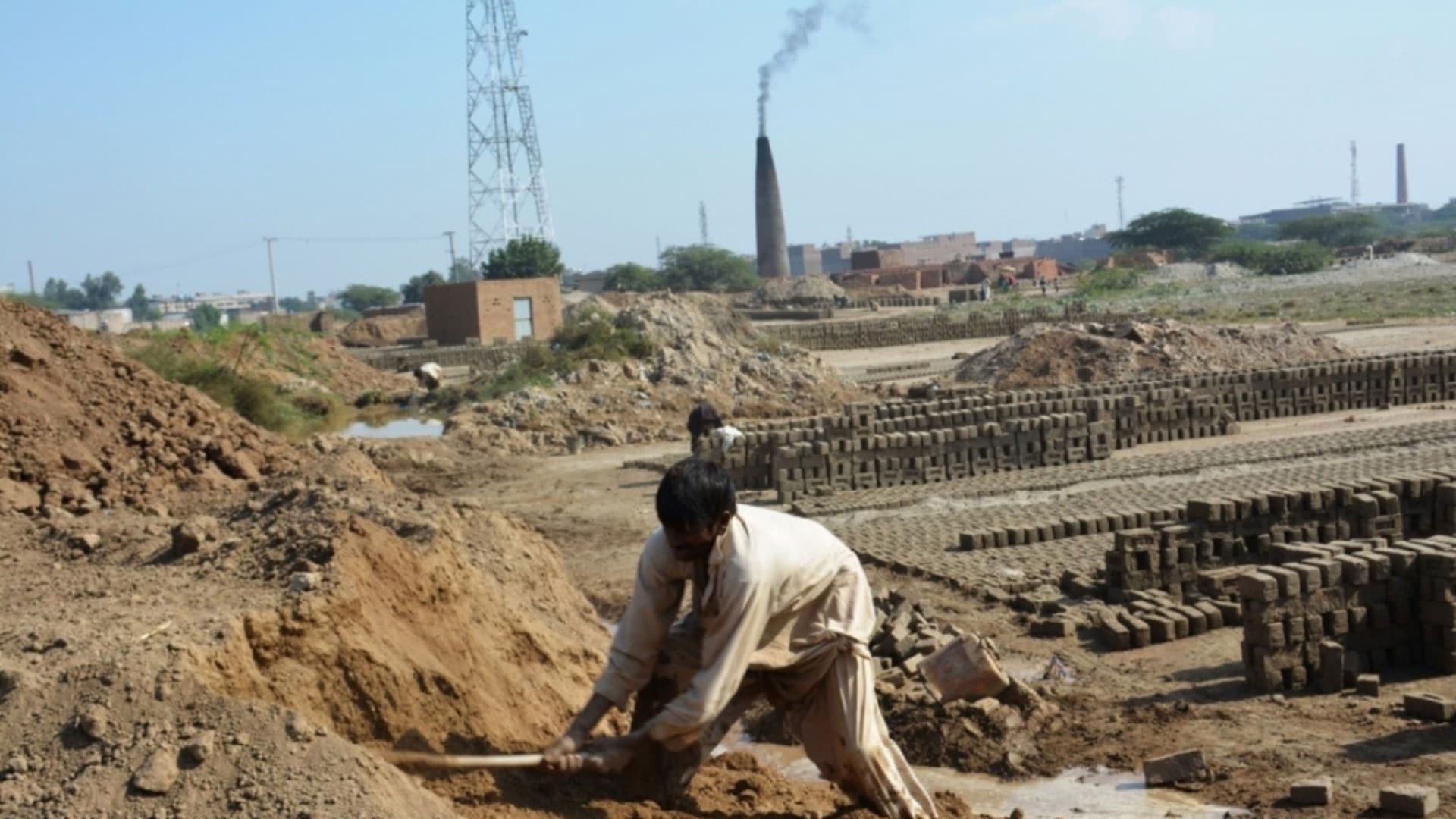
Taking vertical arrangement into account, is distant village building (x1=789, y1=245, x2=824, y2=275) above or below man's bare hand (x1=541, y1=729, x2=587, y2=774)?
above

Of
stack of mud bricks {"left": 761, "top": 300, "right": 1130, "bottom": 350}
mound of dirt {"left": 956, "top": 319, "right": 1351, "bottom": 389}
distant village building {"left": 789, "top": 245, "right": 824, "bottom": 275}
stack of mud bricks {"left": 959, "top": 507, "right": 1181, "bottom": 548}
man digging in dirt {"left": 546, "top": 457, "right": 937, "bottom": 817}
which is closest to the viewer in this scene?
man digging in dirt {"left": 546, "top": 457, "right": 937, "bottom": 817}

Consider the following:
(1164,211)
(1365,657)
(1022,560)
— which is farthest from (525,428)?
(1164,211)

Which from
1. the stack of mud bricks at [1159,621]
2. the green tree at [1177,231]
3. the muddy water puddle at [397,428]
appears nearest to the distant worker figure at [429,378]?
the muddy water puddle at [397,428]

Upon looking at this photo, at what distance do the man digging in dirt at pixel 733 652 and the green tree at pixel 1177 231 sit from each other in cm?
8559

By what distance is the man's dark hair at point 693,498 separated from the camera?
453cm

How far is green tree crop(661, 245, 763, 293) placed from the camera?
85000 mm

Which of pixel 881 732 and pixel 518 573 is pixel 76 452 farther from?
pixel 881 732

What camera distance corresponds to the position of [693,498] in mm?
4523

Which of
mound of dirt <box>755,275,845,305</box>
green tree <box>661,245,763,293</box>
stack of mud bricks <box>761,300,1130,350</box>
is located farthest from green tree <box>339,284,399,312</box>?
stack of mud bricks <box>761,300,1130,350</box>

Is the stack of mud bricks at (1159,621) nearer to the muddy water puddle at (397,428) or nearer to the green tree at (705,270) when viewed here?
the muddy water puddle at (397,428)

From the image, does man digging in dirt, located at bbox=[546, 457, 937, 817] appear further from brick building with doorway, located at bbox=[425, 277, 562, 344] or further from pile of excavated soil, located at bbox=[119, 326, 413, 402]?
brick building with doorway, located at bbox=[425, 277, 562, 344]

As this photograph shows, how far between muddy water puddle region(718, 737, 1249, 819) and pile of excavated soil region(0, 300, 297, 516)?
16.4 ft

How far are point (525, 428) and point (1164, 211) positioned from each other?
2944 inches

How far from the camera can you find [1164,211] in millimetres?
90438
